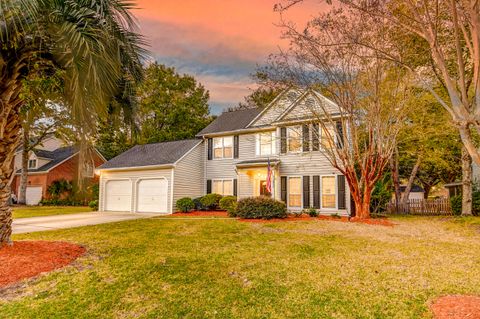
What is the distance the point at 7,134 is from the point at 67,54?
8.42 ft

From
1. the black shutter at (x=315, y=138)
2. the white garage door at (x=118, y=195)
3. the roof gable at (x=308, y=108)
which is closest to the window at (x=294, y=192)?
the black shutter at (x=315, y=138)

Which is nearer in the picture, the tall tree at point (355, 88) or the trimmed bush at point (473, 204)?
the tall tree at point (355, 88)

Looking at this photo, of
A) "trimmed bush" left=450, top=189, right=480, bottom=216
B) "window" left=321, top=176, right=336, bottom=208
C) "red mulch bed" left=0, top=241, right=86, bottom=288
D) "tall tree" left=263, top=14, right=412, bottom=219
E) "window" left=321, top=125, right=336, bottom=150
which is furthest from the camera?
"trimmed bush" left=450, top=189, right=480, bottom=216

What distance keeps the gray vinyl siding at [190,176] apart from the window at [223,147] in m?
1.00

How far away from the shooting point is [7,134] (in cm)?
629

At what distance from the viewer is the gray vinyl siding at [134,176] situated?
17.6 meters

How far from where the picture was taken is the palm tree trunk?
6.12m

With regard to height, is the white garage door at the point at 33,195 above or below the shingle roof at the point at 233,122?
below

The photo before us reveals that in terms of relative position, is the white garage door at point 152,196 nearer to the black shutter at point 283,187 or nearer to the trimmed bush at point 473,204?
the black shutter at point 283,187

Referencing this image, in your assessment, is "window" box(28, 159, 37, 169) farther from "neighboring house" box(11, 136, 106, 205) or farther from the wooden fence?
the wooden fence

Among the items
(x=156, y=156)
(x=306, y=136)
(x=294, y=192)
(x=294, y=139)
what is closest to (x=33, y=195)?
(x=156, y=156)

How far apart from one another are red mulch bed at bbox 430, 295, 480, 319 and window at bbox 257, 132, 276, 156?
13992 mm

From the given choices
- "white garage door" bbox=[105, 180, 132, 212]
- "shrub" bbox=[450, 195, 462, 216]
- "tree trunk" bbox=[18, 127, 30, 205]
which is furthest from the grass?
"shrub" bbox=[450, 195, 462, 216]

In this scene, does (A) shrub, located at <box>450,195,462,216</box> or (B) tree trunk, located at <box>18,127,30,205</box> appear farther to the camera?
(B) tree trunk, located at <box>18,127,30,205</box>
